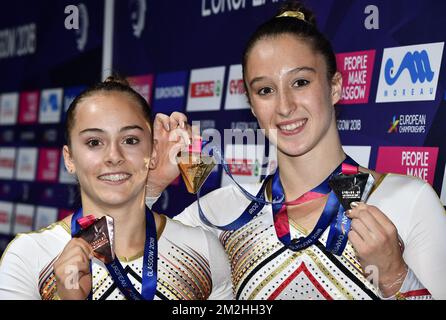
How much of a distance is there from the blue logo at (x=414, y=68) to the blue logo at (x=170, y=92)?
1699 millimetres

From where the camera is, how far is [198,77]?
4.74m

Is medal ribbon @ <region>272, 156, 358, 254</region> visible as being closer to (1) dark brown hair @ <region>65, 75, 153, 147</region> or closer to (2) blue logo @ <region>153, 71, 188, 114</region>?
(1) dark brown hair @ <region>65, 75, 153, 147</region>

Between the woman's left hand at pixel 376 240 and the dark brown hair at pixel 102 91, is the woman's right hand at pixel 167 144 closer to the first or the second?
the dark brown hair at pixel 102 91

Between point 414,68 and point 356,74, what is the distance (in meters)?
0.37

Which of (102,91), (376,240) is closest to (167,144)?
(102,91)

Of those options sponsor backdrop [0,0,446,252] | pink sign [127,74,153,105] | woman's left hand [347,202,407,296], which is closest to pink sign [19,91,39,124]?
sponsor backdrop [0,0,446,252]

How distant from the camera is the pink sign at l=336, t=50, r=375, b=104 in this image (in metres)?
3.62

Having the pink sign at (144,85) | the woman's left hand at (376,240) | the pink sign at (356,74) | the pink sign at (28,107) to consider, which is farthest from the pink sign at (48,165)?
the woman's left hand at (376,240)

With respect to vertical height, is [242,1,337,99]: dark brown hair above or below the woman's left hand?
above

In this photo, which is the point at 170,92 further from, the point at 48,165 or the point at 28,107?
the point at 28,107

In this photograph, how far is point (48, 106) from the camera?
251 inches

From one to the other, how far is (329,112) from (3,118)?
502cm

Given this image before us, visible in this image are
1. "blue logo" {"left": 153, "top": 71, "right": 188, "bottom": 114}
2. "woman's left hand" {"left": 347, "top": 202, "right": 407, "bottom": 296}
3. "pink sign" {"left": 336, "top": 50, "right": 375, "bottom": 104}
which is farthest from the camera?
"blue logo" {"left": 153, "top": 71, "right": 188, "bottom": 114}

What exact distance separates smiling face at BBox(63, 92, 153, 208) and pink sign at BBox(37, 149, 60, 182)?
3.66 meters
